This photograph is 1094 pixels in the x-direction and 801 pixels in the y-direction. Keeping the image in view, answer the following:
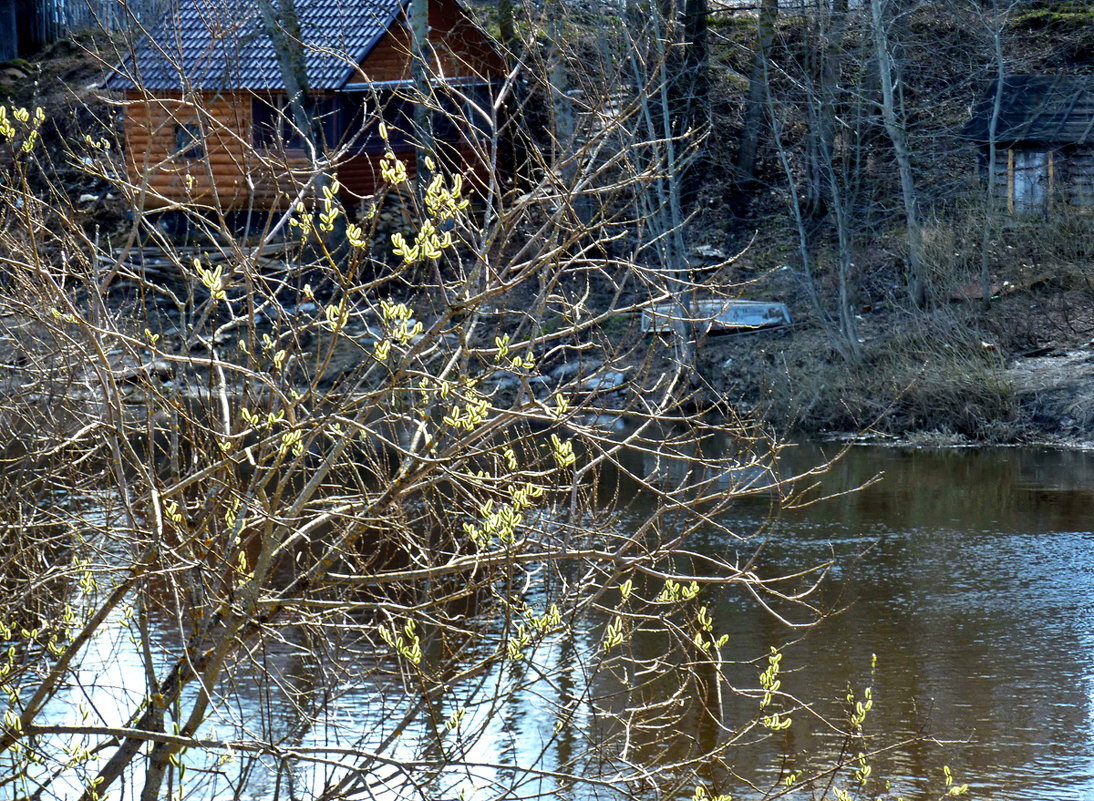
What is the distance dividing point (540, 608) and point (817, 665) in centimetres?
206

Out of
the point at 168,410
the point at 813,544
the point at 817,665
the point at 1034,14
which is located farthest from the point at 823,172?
the point at 168,410

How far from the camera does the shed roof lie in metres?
22.7

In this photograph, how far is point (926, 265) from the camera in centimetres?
1922

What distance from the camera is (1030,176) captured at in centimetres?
2327

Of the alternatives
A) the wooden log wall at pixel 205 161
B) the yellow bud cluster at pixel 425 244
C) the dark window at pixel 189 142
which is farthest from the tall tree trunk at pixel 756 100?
the yellow bud cluster at pixel 425 244

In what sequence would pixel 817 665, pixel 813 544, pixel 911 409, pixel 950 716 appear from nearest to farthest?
pixel 950 716, pixel 817 665, pixel 813 544, pixel 911 409

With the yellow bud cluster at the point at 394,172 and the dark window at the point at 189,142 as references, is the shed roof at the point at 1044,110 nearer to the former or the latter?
the dark window at the point at 189,142

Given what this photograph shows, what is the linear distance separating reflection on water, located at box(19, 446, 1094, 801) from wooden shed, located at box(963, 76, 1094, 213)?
10035 mm

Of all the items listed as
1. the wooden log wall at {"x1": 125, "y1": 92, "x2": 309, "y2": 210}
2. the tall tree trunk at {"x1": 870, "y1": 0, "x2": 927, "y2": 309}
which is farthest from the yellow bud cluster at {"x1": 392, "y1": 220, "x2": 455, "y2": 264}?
the tall tree trunk at {"x1": 870, "y1": 0, "x2": 927, "y2": 309}

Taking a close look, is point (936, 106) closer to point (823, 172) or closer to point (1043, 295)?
point (823, 172)

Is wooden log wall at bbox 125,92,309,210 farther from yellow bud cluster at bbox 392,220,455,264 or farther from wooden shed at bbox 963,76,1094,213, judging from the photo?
wooden shed at bbox 963,76,1094,213

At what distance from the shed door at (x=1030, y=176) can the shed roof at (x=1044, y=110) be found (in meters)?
0.41

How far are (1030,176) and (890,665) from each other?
680 inches

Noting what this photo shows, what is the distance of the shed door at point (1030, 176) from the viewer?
22.9 m
